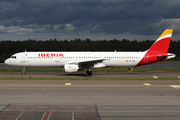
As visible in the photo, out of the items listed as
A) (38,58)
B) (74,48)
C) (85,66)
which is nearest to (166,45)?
(85,66)

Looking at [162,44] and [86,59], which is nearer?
[86,59]

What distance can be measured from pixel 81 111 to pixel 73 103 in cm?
204

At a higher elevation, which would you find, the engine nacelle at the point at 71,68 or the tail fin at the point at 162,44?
the tail fin at the point at 162,44

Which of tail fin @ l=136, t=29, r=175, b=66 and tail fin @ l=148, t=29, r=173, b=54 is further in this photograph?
tail fin @ l=148, t=29, r=173, b=54

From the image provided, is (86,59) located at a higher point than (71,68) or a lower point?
higher

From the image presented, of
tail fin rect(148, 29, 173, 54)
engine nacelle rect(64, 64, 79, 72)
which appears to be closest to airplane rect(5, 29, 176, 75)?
tail fin rect(148, 29, 173, 54)

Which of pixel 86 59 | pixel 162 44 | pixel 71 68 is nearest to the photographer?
pixel 71 68

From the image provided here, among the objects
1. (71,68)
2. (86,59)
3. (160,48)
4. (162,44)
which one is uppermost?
(162,44)

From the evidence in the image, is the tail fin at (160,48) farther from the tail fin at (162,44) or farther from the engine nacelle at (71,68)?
the engine nacelle at (71,68)

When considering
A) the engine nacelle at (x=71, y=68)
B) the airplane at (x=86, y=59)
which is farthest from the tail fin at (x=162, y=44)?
the engine nacelle at (x=71, y=68)

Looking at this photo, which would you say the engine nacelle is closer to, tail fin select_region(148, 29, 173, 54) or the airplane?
the airplane

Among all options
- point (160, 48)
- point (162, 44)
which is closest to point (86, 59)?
point (160, 48)

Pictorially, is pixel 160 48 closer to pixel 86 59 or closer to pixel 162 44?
pixel 162 44

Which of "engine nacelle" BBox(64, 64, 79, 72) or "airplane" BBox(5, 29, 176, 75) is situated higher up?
"airplane" BBox(5, 29, 176, 75)
